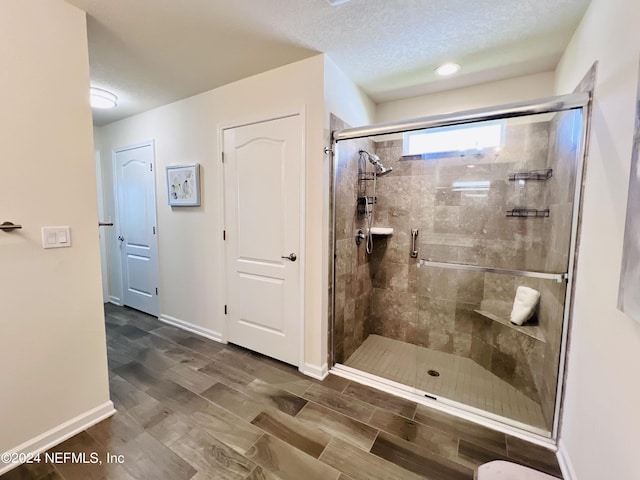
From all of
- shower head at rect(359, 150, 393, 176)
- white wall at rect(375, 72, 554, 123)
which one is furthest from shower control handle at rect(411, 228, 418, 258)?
white wall at rect(375, 72, 554, 123)

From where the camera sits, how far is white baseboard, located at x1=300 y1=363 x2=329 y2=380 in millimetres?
2180

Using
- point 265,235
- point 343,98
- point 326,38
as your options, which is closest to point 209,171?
point 265,235

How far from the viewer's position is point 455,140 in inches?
101

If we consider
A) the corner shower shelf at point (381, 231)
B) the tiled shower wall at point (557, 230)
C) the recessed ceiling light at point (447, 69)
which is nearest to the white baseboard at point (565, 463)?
the tiled shower wall at point (557, 230)

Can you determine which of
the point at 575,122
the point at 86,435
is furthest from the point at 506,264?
the point at 86,435

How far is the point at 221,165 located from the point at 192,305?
155cm

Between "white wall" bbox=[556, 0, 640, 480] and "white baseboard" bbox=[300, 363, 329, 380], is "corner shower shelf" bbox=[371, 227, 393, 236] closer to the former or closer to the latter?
"white baseboard" bbox=[300, 363, 329, 380]

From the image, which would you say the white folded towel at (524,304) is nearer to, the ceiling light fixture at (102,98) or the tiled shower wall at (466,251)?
the tiled shower wall at (466,251)

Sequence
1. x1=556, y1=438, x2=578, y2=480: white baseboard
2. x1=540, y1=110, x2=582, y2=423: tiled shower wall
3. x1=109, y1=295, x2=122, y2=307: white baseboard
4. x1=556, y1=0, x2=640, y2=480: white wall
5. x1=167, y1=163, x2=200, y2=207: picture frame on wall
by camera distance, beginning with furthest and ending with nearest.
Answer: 1. x1=109, y1=295, x2=122, y2=307: white baseboard
2. x1=167, y1=163, x2=200, y2=207: picture frame on wall
3. x1=540, y1=110, x2=582, y2=423: tiled shower wall
4. x1=556, y1=438, x2=578, y2=480: white baseboard
5. x1=556, y1=0, x2=640, y2=480: white wall

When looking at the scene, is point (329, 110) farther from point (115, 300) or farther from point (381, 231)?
point (115, 300)

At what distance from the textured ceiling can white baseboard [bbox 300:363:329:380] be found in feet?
7.97

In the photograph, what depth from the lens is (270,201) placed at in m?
2.32

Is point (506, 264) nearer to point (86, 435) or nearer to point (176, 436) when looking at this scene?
point (176, 436)

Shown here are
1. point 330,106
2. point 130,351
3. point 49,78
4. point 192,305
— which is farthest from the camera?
point 192,305
